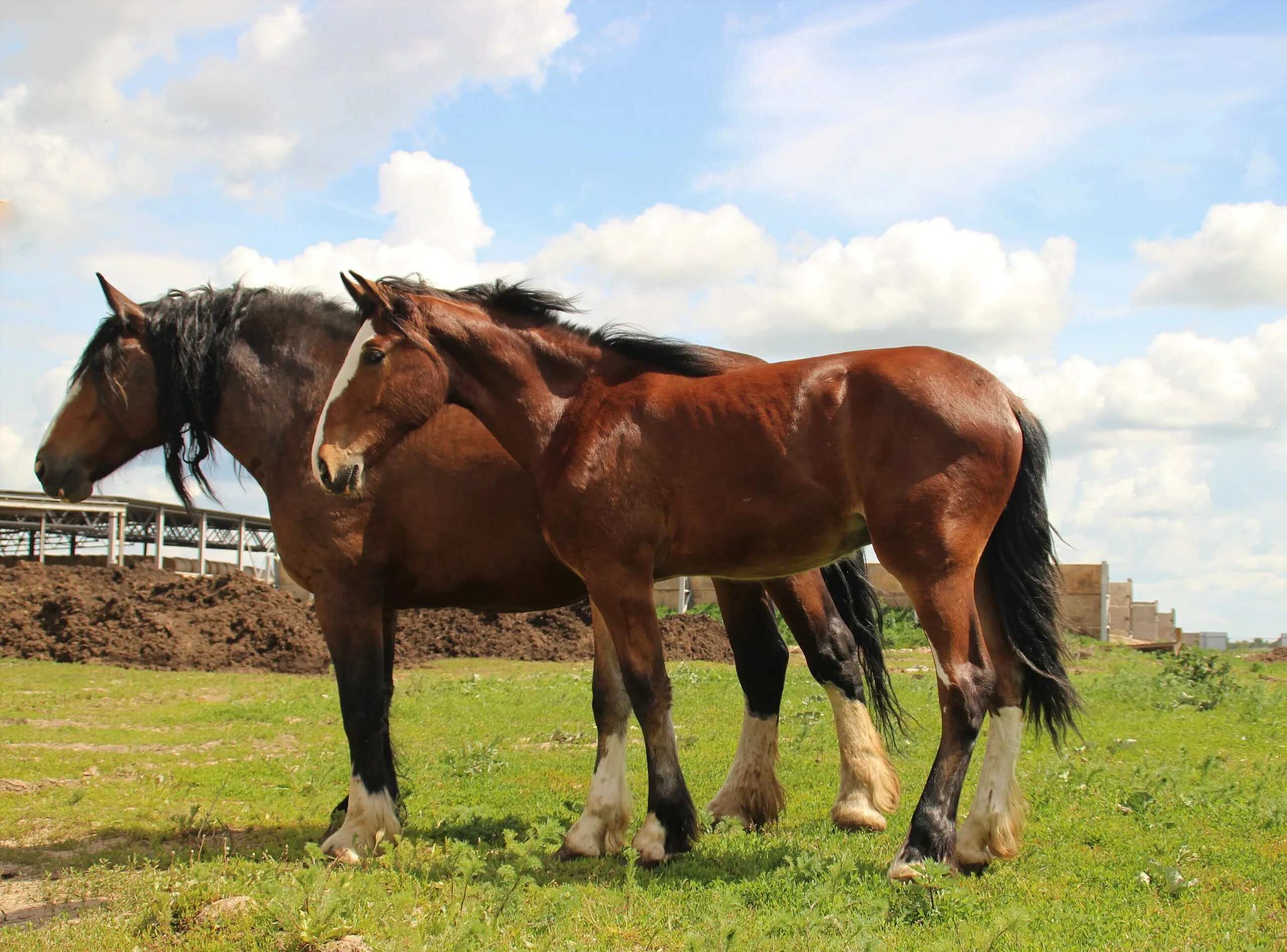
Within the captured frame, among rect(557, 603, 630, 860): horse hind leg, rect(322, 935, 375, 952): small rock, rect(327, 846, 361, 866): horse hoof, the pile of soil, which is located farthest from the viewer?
the pile of soil

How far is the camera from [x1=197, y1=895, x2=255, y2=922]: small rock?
4.11 metres

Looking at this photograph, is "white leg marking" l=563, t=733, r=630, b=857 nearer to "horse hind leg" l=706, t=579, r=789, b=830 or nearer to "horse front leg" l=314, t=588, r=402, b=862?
"horse hind leg" l=706, t=579, r=789, b=830

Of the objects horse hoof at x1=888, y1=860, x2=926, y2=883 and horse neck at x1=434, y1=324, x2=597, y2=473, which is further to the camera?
horse neck at x1=434, y1=324, x2=597, y2=473

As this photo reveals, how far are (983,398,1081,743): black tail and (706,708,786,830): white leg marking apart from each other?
5.41 feet

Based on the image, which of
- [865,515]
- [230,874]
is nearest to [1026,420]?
[865,515]

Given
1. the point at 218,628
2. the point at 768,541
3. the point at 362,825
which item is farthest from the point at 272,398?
the point at 218,628

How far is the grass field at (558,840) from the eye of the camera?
4.02 metres

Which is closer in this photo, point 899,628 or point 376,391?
point 376,391

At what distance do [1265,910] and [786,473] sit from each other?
8.50 ft

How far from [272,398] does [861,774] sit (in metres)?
4.01

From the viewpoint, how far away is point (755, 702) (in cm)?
626

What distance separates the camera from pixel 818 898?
14.0ft

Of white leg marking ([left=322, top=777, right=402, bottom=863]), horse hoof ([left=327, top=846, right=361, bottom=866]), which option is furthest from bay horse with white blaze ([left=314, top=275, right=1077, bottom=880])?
horse hoof ([left=327, top=846, right=361, bottom=866])

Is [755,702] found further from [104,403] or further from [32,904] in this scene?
[104,403]
